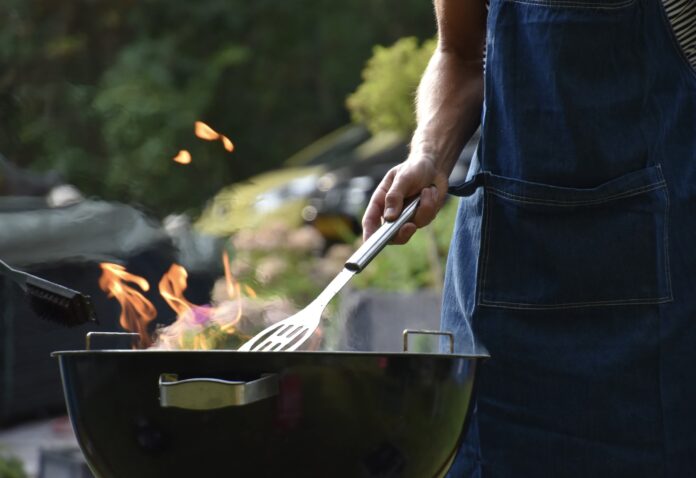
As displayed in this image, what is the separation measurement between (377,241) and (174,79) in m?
14.1

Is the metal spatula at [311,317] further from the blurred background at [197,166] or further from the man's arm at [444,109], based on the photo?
the blurred background at [197,166]

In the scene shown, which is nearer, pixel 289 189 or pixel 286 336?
pixel 286 336

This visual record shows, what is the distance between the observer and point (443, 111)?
5.07 ft

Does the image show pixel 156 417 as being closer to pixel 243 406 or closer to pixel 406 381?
pixel 243 406

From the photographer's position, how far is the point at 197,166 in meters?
4.90

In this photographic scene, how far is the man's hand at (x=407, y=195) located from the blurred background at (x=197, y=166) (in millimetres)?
268

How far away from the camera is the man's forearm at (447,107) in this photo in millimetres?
1503

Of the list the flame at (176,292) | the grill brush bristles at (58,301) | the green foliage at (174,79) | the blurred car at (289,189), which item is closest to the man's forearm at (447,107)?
the flame at (176,292)

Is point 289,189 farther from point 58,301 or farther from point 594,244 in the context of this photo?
point 58,301

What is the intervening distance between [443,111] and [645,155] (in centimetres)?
30

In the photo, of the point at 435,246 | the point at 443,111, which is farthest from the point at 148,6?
the point at 443,111

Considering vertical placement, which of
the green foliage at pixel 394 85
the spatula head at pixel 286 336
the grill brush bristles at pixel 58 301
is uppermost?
the green foliage at pixel 394 85

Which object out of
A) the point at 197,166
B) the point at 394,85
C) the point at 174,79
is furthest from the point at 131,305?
the point at 174,79

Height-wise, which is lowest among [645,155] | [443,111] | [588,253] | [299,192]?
[588,253]
